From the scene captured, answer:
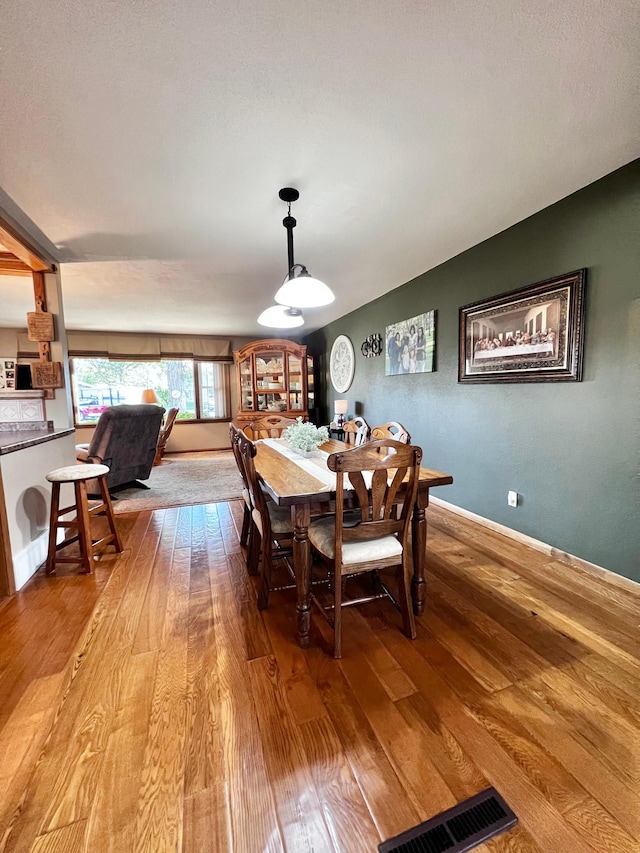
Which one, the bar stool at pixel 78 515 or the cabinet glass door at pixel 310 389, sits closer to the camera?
the bar stool at pixel 78 515

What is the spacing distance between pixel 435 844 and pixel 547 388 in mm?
2349

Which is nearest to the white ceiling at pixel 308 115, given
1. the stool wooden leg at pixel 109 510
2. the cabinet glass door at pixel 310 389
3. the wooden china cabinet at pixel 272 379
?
the stool wooden leg at pixel 109 510

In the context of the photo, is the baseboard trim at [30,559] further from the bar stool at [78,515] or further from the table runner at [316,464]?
the table runner at [316,464]

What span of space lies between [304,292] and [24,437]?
212 centimetres

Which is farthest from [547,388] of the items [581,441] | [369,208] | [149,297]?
[149,297]

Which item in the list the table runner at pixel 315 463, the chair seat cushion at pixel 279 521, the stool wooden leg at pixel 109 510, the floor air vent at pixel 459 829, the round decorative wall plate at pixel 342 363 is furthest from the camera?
the round decorative wall plate at pixel 342 363

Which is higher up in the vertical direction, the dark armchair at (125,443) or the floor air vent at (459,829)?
the dark armchair at (125,443)

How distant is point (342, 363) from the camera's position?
212 inches

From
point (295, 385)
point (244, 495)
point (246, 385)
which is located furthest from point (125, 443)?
point (295, 385)

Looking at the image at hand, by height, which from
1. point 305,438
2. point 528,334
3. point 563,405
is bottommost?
point 305,438

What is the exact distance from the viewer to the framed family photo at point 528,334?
84.4 inches

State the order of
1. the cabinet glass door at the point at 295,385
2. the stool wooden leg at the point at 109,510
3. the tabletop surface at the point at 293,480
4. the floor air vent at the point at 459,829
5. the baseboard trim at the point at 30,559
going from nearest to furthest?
the floor air vent at the point at 459,829 → the tabletop surface at the point at 293,480 → the baseboard trim at the point at 30,559 → the stool wooden leg at the point at 109,510 → the cabinet glass door at the point at 295,385

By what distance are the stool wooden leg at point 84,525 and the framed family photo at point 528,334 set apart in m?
3.06

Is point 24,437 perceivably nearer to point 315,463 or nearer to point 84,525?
point 84,525
